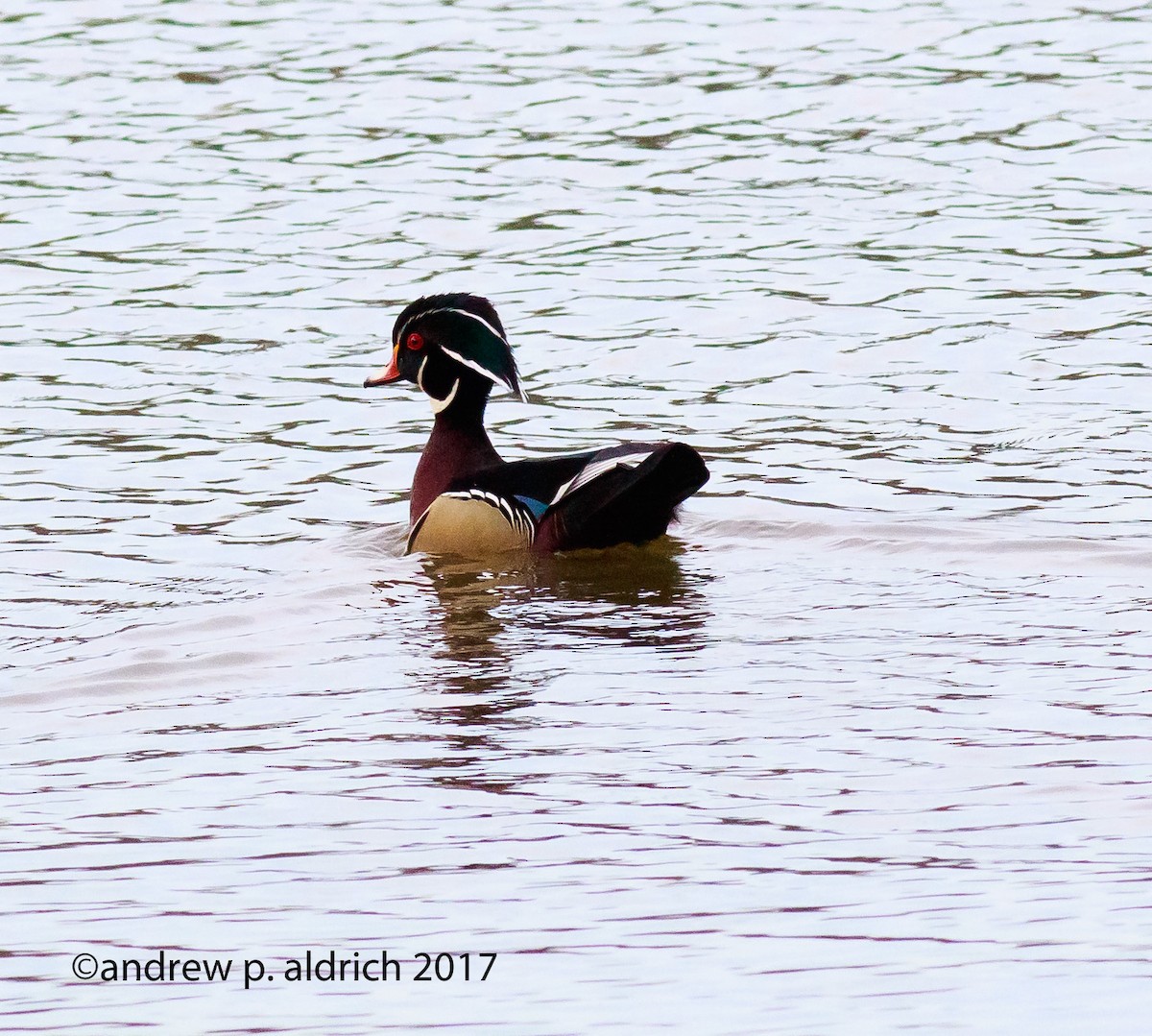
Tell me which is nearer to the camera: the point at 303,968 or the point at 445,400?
the point at 303,968

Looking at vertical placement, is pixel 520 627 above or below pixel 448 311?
below

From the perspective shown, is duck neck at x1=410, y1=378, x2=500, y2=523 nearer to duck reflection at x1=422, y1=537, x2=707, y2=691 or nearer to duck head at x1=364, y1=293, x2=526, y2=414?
duck head at x1=364, y1=293, x2=526, y2=414

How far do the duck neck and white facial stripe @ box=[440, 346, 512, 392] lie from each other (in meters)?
0.09

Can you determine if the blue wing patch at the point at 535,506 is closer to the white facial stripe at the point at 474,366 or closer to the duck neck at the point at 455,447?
the duck neck at the point at 455,447

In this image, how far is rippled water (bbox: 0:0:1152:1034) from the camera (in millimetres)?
5375

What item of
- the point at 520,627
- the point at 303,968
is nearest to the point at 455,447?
the point at 520,627

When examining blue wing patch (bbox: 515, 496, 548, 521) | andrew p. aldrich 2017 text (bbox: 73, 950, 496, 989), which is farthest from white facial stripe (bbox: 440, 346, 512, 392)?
andrew p. aldrich 2017 text (bbox: 73, 950, 496, 989)

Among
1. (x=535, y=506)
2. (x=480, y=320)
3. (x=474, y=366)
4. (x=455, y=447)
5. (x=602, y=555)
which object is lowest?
(x=602, y=555)

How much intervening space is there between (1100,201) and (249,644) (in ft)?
33.0

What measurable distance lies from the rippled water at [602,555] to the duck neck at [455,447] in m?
0.37

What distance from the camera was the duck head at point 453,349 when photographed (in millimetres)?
10156

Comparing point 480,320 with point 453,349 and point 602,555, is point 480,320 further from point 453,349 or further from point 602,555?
point 602,555

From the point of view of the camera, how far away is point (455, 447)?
10.2 m

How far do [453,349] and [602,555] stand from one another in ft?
4.30
